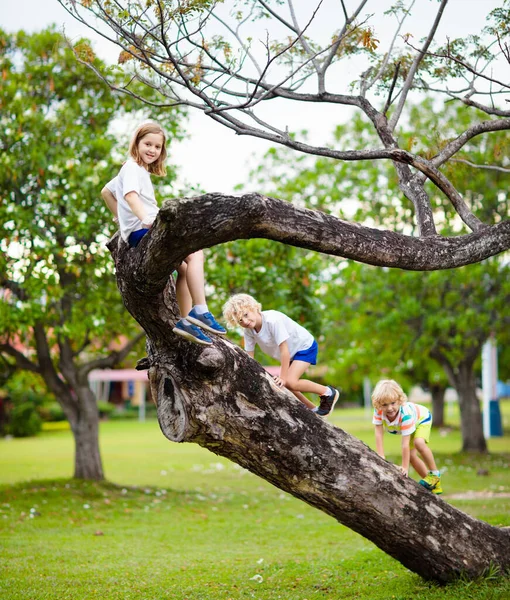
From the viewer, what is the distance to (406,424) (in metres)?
6.65

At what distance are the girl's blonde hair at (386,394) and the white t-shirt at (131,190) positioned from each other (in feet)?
8.31

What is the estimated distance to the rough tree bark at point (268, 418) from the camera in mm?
4676

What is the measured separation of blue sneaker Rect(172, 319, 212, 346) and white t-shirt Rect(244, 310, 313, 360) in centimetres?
137

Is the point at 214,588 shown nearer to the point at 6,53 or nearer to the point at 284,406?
the point at 284,406

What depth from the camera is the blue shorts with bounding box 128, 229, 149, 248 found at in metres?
5.07

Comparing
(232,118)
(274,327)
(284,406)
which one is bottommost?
(284,406)

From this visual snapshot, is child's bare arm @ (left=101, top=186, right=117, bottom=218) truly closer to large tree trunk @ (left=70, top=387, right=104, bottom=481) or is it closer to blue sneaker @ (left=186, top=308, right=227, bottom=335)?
blue sneaker @ (left=186, top=308, right=227, bottom=335)

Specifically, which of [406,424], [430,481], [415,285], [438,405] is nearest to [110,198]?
[406,424]

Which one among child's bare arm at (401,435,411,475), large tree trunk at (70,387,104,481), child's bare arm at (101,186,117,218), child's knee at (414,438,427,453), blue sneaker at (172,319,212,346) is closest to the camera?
blue sneaker at (172,319,212,346)

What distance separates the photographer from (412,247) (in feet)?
17.1

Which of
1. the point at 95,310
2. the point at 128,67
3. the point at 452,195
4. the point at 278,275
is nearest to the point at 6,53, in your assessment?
the point at 128,67

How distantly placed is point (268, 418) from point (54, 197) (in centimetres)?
760

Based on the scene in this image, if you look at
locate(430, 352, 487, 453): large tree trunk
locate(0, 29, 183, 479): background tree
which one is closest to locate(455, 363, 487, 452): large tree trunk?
locate(430, 352, 487, 453): large tree trunk

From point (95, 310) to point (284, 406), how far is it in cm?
710
